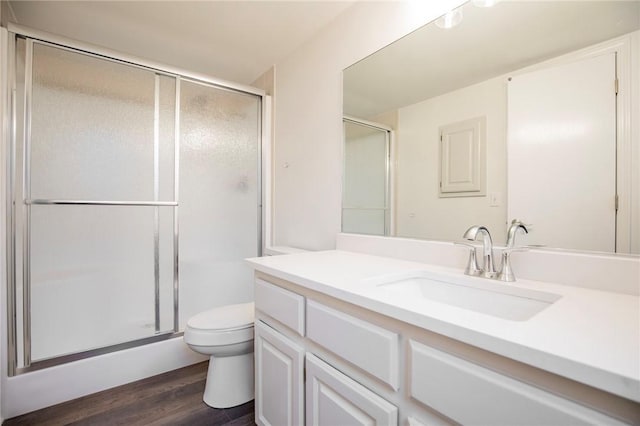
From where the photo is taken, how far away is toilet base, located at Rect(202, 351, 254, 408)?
159 centimetres

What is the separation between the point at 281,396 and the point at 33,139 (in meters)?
1.97

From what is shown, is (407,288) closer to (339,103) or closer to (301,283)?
(301,283)

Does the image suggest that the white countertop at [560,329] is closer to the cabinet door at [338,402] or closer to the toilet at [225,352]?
the cabinet door at [338,402]

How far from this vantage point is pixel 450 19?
4.10ft

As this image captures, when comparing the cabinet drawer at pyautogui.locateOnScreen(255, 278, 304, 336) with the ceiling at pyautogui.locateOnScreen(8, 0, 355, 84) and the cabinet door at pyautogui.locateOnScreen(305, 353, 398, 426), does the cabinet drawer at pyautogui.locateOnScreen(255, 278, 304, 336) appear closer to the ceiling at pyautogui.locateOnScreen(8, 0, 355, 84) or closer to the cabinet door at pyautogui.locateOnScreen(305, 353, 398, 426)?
the cabinet door at pyautogui.locateOnScreen(305, 353, 398, 426)

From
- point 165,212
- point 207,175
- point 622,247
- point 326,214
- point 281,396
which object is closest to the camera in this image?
Result: point 622,247

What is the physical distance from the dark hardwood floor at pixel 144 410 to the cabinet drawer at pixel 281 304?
0.70 m

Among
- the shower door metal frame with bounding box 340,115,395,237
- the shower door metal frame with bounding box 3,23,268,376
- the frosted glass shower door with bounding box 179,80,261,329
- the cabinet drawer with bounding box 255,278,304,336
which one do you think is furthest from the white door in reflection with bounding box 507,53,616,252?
the shower door metal frame with bounding box 3,23,268,376

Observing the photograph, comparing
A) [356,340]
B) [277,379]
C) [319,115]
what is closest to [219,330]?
[277,379]

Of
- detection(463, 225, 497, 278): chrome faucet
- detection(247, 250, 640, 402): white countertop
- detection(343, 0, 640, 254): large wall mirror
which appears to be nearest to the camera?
detection(247, 250, 640, 402): white countertop

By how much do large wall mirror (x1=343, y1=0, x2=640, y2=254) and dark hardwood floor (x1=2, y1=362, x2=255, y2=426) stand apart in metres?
1.26

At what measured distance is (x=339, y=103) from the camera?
177cm

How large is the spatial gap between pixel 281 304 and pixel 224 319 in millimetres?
666

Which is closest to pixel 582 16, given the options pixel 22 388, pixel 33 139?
pixel 33 139
